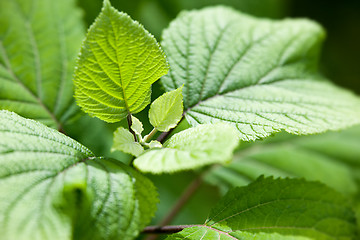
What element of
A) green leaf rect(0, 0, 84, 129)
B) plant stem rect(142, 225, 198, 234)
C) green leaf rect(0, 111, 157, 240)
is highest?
green leaf rect(0, 0, 84, 129)

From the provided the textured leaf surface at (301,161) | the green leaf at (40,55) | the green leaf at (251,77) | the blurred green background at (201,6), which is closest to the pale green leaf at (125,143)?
the green leaf at (251,77)

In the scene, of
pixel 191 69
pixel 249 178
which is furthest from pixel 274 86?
pixel 249 178

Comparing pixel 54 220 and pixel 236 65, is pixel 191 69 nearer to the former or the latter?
pixel 236 65

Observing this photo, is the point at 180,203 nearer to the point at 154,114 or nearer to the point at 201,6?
the point at 154,114

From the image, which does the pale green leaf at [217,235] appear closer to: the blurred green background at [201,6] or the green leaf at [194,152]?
the green leaf at [194,152]

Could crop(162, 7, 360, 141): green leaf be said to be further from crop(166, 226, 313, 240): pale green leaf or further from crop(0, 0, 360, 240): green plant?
crop(166, 226, 313, 240): pale green leaf

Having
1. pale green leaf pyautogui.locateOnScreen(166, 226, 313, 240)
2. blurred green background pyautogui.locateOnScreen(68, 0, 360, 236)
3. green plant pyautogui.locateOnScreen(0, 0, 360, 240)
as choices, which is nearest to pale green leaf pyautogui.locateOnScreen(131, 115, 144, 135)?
green plant pyautogui.locateOnScreen(0, 0, 360, 240)

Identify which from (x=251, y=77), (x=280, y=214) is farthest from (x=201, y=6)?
(x=280, y=214)
